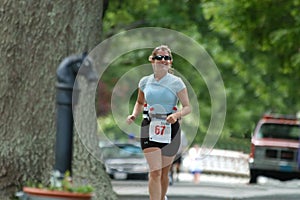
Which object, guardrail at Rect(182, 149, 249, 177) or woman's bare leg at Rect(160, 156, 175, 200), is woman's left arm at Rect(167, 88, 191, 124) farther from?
guardrail at Rect(182, 149, 249, 177)

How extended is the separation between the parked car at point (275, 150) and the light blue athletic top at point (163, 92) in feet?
63.5

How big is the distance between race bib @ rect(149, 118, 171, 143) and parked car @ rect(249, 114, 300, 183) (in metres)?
19.3

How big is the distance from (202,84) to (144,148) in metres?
29.3

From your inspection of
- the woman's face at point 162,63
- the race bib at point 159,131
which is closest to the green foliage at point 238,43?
the race bib at point 159,131

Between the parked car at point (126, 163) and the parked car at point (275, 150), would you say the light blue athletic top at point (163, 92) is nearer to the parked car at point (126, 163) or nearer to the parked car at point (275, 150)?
the parked car at point (275, 150)

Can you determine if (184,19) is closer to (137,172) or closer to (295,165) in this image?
(137,172)

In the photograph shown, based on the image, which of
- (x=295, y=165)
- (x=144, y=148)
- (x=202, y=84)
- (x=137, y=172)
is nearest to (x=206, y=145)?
(x=144, y=148)

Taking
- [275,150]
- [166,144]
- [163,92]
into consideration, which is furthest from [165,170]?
[275,150]

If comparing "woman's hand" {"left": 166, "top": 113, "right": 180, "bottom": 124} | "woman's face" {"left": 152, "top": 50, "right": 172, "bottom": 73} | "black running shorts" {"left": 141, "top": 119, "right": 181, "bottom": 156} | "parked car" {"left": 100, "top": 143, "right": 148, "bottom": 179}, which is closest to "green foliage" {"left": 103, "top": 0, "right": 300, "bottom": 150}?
"parked car" {"left": 100, "top": 143, "right": 148, "bottom": 179}

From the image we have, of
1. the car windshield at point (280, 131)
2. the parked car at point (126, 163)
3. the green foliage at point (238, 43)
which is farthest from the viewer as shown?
the parked car at point (126, 163)

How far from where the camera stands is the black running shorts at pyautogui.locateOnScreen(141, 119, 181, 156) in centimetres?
1029

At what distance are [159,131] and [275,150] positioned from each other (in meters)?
19.9

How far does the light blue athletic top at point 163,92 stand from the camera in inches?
396

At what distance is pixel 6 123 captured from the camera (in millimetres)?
10445
